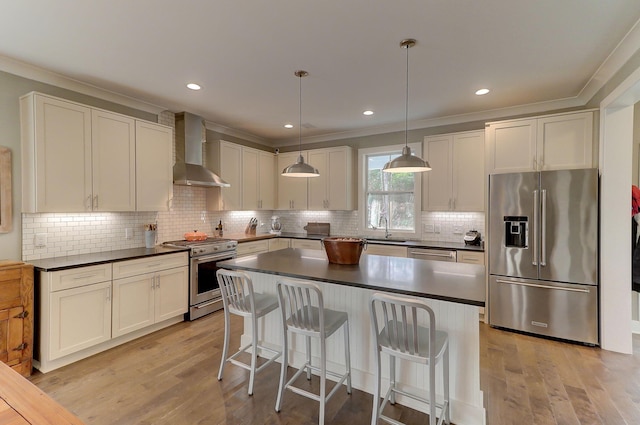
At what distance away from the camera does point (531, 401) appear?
229 cm

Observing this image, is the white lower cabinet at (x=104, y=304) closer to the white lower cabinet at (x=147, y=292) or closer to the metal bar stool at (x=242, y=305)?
the white lower cabinet at (x=147, y=292)

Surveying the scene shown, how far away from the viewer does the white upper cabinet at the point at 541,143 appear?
135 inches

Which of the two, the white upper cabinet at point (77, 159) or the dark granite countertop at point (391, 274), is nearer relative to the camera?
the dark granite countertop at point (391, 274)

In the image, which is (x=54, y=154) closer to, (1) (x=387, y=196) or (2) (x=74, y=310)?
(2) (x=74, y=310)

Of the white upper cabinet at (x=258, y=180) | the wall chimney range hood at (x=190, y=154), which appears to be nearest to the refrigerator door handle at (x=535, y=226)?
the wall chimney range hood at (x=190, y=154)

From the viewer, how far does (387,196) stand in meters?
5.14

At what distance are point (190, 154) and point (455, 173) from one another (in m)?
3.71

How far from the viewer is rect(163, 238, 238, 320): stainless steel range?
3840 millimetres

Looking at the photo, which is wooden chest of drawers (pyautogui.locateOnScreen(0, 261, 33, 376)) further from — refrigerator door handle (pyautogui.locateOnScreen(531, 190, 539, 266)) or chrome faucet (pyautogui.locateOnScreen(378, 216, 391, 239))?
refrigerator door handle (pyautogui.locateOnScreen(531, 190, 539, 266))

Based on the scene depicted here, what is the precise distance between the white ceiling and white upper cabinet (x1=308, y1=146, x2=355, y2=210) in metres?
1.38

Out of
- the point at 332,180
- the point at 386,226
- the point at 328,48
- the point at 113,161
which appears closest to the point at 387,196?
the point at 386,226

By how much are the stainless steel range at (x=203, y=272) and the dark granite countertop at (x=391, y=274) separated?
1.31 m

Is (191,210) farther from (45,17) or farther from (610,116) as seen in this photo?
(610,116)

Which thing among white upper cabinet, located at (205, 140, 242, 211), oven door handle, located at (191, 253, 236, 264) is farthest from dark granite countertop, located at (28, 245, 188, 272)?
white upper cabinet, located at (205, 140, 242, 211)
